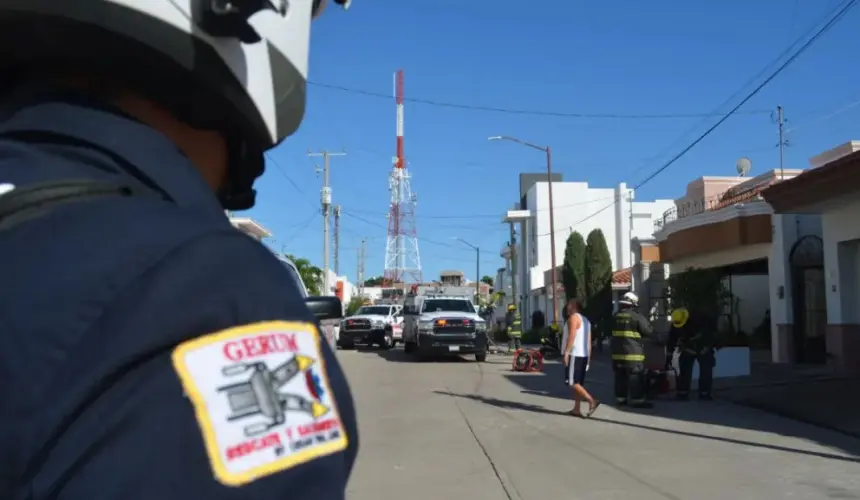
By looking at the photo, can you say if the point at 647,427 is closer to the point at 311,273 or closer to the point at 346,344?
the point at 346,344

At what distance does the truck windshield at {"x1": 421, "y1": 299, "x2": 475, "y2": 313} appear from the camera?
25453mm

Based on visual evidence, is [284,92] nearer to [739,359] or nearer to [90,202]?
[90,202]

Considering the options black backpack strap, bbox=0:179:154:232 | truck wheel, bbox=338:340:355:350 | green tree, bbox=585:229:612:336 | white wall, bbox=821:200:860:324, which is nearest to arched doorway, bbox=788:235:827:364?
white wall, bbox=821:200:860:324

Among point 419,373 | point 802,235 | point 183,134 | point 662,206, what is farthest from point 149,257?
point 662,206

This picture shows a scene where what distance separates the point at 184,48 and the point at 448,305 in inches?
974

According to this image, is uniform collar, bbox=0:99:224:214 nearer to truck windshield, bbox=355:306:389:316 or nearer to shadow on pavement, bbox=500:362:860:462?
shadow on pavement, bbox=500:362:860:462

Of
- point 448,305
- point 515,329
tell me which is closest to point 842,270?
point 515,329

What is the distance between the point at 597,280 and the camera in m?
31.1

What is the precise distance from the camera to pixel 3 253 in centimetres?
80

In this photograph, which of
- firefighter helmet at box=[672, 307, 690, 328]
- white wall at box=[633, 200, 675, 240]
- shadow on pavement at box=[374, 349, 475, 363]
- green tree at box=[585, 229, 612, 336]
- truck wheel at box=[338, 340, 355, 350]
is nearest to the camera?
firefighter helmet at box=[672, 307, 690, 328]

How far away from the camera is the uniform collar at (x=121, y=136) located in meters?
0.89

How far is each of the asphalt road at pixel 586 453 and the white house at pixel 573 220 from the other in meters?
39.3

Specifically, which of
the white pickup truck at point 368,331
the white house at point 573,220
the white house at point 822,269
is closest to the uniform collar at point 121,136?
the white house at point 822,269

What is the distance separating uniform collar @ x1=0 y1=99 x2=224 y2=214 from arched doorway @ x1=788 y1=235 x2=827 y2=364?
21427 millimetres
